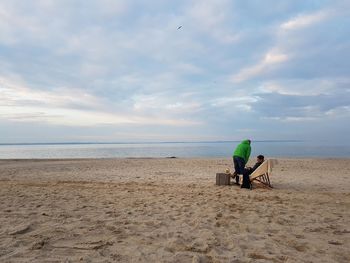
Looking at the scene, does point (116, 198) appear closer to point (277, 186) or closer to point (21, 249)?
point (21, 249)

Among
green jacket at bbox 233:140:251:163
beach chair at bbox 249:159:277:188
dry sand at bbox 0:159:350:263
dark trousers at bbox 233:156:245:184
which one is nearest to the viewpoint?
dry sand at bbox 0:159:350:263

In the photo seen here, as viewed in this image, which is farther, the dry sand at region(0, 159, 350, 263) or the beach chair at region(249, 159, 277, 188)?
the beach chair at region(249, 159, 277, 188)

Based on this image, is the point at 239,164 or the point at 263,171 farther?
the point at 239,164

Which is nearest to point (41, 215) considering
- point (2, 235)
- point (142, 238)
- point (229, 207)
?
point (2, 235)

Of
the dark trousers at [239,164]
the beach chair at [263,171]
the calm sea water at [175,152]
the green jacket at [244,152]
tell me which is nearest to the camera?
the beach chair at [263,171]

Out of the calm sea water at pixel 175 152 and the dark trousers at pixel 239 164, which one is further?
the calm sea water at pixel 175 152

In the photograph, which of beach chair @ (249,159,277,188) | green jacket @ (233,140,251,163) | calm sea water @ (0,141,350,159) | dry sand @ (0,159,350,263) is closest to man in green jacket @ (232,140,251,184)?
green jacket @ (233,140,251,163)

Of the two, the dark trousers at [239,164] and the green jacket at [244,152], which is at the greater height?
the green jacket at [244,152]

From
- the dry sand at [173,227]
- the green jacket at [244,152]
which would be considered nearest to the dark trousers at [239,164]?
the green jacket at [244,152]

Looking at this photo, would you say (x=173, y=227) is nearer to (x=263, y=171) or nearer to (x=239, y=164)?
(x=263, y=171)

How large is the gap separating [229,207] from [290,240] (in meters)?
2.32

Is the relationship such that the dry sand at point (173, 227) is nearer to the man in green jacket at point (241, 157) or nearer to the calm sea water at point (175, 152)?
the man in green jacket at point (241, 157)

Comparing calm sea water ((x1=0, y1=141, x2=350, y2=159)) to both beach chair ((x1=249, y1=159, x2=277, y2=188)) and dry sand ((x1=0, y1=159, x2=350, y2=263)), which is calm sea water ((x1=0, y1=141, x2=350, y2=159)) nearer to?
beach chair ((x1=249, y1=159, x2=277, y2=188))

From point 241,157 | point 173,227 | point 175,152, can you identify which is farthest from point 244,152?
A: point 175,152
